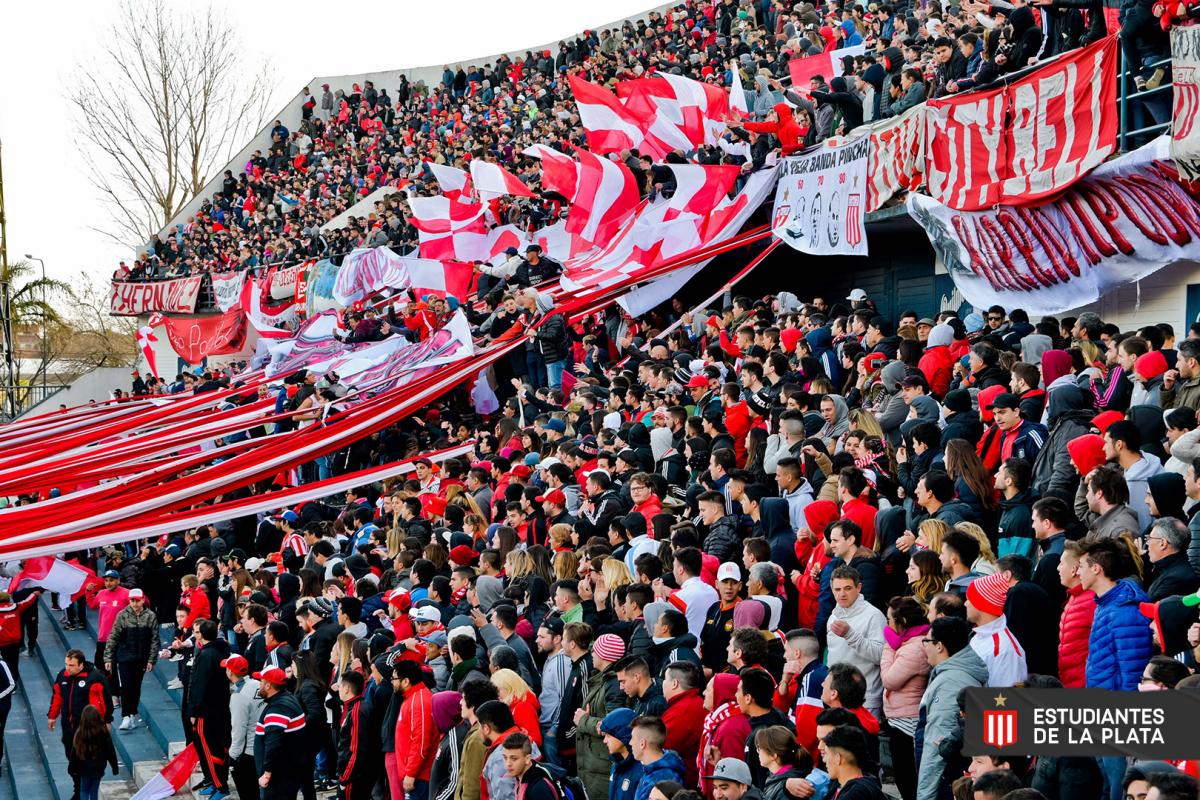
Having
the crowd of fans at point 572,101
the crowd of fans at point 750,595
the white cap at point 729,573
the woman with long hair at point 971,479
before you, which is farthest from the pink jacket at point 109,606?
the woman with long hair at point 971,479

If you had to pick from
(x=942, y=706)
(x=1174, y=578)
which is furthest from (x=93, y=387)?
(x=1174, y=578)

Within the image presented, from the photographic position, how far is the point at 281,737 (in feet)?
29.8

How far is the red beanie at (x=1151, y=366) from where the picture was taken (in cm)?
785

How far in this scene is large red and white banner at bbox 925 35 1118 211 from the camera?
1123 cm

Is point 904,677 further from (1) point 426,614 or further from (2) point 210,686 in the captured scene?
(2) point 210,686

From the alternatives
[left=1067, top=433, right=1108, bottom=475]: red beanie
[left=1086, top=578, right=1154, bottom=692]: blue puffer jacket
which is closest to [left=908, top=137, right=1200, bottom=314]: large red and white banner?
[left=1067, top=433, right=1108, bottom=475]: red beanie

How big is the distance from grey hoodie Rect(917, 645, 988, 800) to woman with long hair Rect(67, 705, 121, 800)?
7.33 meters

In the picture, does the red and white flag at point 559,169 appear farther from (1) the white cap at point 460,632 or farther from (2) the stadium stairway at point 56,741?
(1) the white cap at point 460,632

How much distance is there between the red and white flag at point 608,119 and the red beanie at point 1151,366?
38.5 ft

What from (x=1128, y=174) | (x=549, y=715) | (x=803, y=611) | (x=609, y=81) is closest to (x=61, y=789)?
(x=549, y=715)

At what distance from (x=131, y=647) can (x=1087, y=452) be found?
8.97 metres

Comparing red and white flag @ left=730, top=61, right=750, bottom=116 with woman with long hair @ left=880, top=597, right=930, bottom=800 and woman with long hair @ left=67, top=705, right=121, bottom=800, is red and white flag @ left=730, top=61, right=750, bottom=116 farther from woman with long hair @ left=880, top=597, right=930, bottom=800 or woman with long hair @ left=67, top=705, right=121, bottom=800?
woman with long hair @ left=880, top=597, right=930, bottom=800

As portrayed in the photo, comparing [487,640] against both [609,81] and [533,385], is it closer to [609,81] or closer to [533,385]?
[533,385]

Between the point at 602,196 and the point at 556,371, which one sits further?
the point at 602,196
